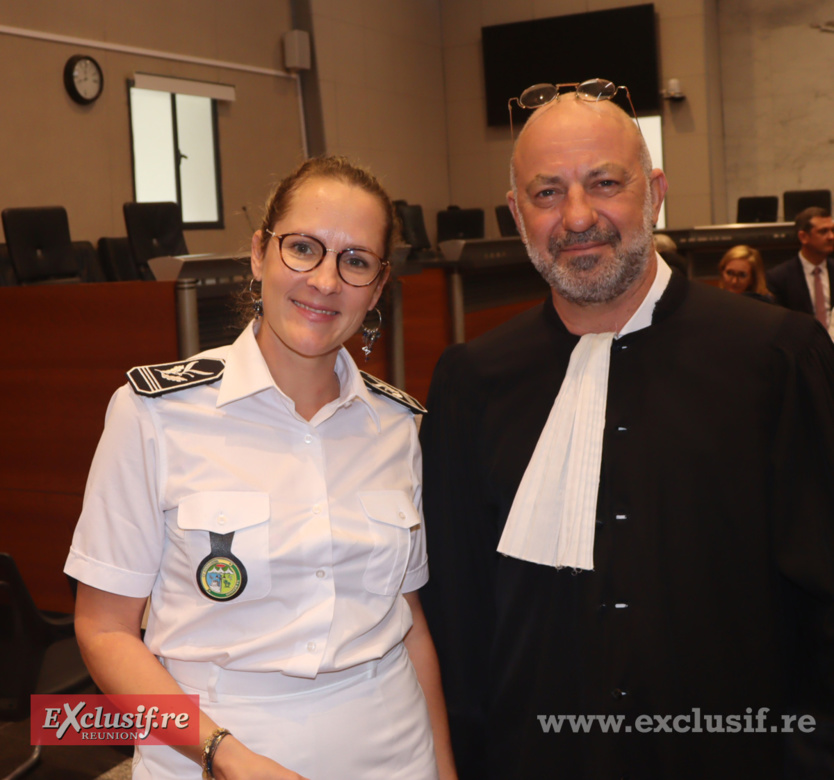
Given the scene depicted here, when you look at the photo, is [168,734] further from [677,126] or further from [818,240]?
[677,126]

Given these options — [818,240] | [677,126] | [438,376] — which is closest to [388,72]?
[677,126]

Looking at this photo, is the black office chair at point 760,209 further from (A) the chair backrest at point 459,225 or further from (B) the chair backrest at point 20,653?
(B) the chair backrest at point 20,653

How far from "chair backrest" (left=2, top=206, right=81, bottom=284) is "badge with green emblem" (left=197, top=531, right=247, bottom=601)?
3953 millimetres

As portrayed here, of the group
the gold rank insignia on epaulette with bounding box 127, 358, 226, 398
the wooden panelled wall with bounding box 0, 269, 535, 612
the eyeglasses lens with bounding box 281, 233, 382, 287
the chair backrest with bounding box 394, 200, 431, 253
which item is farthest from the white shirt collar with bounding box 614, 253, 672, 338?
the chair backrest with bounding box 394, 200, 431, 253

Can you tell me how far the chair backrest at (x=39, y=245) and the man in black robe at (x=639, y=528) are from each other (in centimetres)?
390

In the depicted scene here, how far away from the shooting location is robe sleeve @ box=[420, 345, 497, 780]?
1.59 m

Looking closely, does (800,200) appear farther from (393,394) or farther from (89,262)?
(393,394)

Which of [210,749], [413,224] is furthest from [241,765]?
[413,224]

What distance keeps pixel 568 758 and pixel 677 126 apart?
33.9 ft

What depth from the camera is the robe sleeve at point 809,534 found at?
136 cm

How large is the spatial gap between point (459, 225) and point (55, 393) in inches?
276

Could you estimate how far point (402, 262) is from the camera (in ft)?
13.3

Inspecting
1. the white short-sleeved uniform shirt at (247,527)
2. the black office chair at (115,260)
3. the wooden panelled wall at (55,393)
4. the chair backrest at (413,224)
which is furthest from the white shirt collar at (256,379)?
the chair backrest at (413,224)

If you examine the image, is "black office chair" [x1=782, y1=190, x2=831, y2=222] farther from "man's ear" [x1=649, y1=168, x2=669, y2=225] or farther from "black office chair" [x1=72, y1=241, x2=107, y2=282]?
"man's ear" [x1=649, y1=168, x2=669, y2=225]
